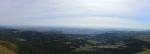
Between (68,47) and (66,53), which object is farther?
(68,47)

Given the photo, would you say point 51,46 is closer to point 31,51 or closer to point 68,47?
point 68,47

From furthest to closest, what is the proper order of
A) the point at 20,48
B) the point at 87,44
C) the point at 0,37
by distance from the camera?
the point at 87,44
the point at 0,37
the point at 20,48

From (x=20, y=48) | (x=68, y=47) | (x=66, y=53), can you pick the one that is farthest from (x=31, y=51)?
(x=68, y=47)

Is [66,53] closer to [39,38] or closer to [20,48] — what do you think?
[20,48]

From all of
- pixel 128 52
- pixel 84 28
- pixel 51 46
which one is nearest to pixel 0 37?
pixel 51 46

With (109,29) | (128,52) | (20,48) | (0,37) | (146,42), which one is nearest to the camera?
(20,48)

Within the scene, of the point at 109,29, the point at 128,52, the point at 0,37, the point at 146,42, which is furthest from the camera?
the point at 109,29

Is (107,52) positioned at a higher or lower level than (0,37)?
lower

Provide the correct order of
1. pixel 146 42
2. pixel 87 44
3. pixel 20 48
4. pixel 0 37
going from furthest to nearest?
pixel 146 42
pixel 87 44
pixel 0 37
pixel 20 48

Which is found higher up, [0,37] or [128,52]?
[0,37]
